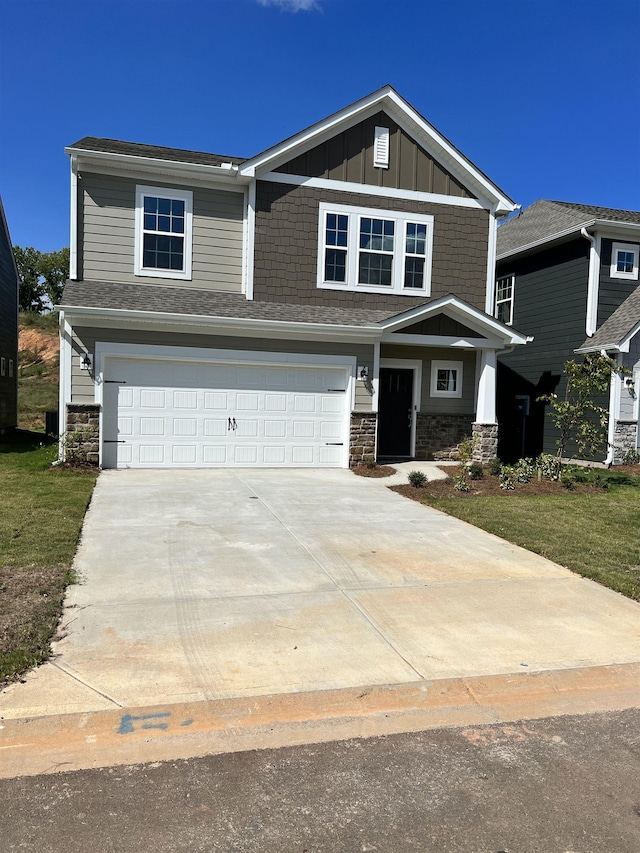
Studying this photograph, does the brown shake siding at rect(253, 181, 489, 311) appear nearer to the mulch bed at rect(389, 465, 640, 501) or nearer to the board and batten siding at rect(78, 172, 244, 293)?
the board and batten siding at rect(78, 172, 244, 293)

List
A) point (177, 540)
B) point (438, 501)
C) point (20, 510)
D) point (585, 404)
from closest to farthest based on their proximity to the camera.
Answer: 1. point (177, 540)
2. point (20, 510)
3. point (438, 501)
4. point (585, 404)

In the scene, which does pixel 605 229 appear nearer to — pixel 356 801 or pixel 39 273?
pixel 356 801

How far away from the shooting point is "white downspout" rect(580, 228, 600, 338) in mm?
15844

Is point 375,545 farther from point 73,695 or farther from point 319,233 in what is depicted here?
point 319,233

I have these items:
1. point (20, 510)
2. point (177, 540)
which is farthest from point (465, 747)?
point (20, 510)

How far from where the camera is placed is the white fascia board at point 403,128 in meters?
13.5

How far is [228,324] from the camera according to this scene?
12.4 m

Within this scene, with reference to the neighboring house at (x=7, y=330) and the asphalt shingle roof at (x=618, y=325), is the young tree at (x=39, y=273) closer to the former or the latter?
the neighboring house at (x=7, y=330)

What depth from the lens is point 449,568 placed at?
6.45m

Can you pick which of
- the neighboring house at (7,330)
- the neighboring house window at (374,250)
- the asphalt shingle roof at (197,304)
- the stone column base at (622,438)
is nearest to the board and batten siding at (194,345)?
the asphalt shingle roof at (197,304)

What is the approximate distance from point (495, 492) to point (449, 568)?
5.24 meters

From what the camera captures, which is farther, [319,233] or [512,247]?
[512,247]

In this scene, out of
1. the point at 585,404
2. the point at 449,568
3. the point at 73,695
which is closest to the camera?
the point at 73,695

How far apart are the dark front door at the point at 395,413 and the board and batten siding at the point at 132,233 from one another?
431 cm
